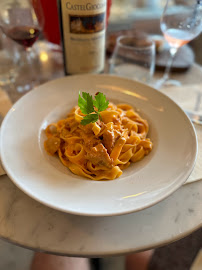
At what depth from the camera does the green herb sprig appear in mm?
916

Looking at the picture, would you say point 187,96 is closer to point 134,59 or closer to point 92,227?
point 134,59

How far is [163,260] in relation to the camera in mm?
1670

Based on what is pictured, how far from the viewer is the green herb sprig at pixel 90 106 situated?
916 mm

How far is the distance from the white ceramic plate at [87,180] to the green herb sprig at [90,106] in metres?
0.20

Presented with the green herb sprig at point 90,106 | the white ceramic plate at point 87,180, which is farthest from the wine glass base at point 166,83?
the green herb sprig at point 90,106

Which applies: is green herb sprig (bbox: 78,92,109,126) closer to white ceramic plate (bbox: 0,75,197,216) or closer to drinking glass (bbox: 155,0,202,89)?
white ceramic plate (bbox: 0,75,197,216)

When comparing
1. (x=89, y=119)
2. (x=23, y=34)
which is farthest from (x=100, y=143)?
(x=23, y=34)

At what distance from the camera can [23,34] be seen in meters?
1.24

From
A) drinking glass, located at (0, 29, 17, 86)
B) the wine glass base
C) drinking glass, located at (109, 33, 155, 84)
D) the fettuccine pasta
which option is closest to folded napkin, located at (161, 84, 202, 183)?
the wine glass base

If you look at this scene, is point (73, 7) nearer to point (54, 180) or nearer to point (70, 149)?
point (70, 149)

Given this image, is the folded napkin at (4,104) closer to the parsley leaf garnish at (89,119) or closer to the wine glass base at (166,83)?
the parsley leaf garnish at (89,119)

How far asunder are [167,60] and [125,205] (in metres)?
1.17

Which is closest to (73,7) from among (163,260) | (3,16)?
(3,16)

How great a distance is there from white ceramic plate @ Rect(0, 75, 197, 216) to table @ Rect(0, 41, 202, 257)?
10 cm
